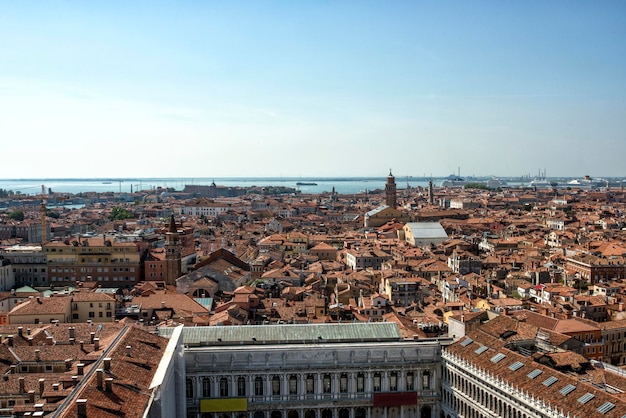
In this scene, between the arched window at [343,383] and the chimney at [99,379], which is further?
the arched window at [343,383]

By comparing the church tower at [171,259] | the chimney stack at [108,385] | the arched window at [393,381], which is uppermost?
the chimney stack at [108,385]

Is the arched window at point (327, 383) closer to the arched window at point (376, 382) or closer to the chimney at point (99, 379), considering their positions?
the arched window at point (376, 382)

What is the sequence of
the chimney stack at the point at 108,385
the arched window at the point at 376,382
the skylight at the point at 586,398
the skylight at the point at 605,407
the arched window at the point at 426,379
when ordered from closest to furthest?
the chimney stack at the point at 108,385, the skylight at the point at 605,407, the skylight at the point at 586,398, the arched window at the point at 376,382, the arched window at the point at 426,379

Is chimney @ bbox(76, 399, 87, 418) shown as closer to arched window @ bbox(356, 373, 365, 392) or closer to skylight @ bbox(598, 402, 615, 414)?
skylight @ bbox(598, 402, 615, 414)

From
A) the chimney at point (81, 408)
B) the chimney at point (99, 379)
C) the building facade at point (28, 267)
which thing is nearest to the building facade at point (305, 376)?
the chimney at point (99, 379)

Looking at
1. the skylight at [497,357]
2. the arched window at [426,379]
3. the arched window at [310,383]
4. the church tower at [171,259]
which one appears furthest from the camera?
the church tower at [171,259]

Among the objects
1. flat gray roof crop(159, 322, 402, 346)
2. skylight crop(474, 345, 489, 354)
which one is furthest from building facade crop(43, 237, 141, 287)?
skylight crop(474, 345, 489, 354)

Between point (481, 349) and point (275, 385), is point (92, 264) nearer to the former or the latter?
point (275, 385)
